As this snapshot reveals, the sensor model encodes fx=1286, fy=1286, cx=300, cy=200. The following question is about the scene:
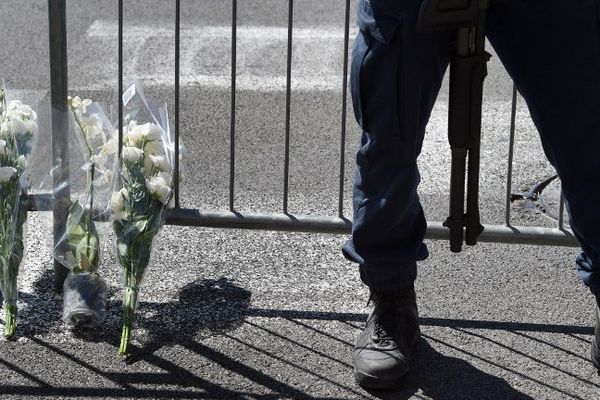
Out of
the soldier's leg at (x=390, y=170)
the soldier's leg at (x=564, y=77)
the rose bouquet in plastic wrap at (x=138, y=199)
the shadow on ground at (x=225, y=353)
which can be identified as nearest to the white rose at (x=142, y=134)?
the rose bouquet in plastic wrap at (x=138, y=199)

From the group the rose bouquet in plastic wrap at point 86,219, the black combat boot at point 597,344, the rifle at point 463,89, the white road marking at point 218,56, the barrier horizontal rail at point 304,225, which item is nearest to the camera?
the rifle at point 463,89

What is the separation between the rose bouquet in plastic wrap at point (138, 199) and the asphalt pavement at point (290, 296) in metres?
0.14

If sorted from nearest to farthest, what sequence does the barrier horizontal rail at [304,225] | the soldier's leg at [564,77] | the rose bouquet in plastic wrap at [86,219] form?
the soldier's leg at [564,77], the rose bouquet in plastic wrap at [86,219], the barrier horizontal rail at [304,225]

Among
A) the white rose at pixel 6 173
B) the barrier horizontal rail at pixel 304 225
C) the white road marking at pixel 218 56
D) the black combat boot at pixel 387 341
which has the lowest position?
the black combat boot at pixel 387 341

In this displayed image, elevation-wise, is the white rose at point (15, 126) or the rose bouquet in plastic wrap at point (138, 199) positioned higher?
the white rose at point (15, 126)

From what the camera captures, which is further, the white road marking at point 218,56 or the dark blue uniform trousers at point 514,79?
the white road marking at point 218,56

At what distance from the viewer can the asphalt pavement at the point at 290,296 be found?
12.9ft

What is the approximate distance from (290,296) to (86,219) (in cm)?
78

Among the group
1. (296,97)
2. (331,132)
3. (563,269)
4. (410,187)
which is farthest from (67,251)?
(296,97)

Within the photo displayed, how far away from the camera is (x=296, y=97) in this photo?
6.83 meters

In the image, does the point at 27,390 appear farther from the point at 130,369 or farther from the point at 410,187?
the point at 410,187

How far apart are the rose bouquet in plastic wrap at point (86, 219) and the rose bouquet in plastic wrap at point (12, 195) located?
0.50ft

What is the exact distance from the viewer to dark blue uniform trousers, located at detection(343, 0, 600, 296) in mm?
3553

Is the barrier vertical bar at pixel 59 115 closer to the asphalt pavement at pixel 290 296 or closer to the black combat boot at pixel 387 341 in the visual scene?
the asphalt pavement at pixel 290 296
